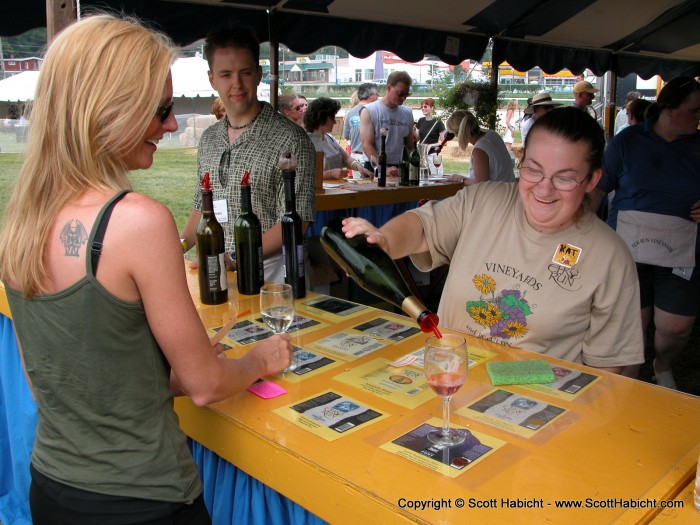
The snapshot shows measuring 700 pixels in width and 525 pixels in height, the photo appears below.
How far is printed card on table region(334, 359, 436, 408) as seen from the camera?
4.39 ft

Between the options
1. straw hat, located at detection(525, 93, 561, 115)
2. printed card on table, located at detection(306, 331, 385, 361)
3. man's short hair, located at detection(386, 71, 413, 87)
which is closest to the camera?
printed card on table, located at detection(306, 331, 385, 361)

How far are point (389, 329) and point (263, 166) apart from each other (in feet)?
3.42

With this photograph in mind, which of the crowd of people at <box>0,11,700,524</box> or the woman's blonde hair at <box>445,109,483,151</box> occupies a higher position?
the woman's blonde hair at <box>445,109,483,151</box>

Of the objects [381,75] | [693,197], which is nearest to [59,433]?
[693,197]

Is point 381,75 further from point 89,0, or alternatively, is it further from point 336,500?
point 336,500

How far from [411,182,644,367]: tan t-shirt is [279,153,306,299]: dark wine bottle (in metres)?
0.48

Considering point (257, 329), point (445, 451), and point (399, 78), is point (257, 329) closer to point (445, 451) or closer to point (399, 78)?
point (445, 451)

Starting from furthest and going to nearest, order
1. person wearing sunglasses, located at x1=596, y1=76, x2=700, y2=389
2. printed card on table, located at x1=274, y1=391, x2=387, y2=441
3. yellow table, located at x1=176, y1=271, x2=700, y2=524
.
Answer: person wearing sunglasses, located at x1=596, y1=76, x2=700, y2=389 < printed card on table, located at x1=274, y1=391, x2=387, y2=441 < yellow table, located at x1=176, y1=271, x2=700, y2=524

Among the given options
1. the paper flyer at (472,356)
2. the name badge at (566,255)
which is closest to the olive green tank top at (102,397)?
the paper flyer at (472,356)

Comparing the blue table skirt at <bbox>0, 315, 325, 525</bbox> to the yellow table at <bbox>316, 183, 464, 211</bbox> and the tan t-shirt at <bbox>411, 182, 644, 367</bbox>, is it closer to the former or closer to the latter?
the tan t-shirt at <bbox>411, 182, 644, 367</bbox>

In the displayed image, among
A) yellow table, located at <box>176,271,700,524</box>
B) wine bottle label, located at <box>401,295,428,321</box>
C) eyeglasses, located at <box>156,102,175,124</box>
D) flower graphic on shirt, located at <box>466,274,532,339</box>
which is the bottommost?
yellow table, located at <box>176,271,700,524</box>

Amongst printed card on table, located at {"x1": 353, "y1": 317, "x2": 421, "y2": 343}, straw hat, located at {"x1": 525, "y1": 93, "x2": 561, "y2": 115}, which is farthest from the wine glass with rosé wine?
straw hat, located at {"x1": 525, "y1": 93, "x2": 561, "y2": 115}

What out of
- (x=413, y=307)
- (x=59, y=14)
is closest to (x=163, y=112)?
(x=413, y=307)

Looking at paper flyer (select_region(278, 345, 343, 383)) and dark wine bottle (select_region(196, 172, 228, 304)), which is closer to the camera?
paper flyer (select_region(278, 345, 343, 383))
